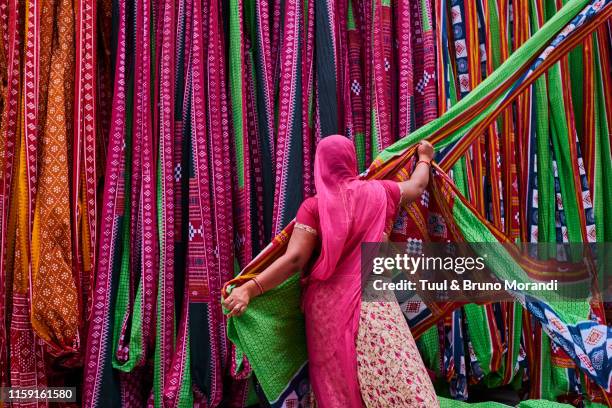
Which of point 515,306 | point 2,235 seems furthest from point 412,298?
point 2,235

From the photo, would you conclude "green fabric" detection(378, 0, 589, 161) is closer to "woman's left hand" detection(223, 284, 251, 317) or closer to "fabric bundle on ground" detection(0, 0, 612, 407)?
"fabric bundle on ground" detection(0, 0, 612, 407)

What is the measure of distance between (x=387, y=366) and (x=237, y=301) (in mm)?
489

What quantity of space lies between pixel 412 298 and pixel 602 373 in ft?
2.21

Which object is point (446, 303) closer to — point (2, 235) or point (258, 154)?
point (258, 154)

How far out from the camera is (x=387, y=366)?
1.92 metres

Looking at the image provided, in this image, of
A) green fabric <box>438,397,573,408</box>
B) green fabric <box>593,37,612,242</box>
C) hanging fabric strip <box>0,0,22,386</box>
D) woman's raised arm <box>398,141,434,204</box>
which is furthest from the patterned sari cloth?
green fabric <box>593,37,612,242</box>

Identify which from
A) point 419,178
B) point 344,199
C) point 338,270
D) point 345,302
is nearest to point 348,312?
point 345,302

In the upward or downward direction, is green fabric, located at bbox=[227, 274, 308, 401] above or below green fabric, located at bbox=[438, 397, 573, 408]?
above

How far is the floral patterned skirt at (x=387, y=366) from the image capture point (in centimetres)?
190

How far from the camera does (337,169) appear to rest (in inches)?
80.1

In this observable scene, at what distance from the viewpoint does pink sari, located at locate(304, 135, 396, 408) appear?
1.96 metres

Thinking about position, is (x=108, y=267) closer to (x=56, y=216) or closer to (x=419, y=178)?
(x=56, y=216)

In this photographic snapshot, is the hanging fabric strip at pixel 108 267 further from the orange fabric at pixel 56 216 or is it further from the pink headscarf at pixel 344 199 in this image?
the pink headscarf at pixel 344 199

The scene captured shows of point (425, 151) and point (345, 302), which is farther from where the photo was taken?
point (425, 151)
